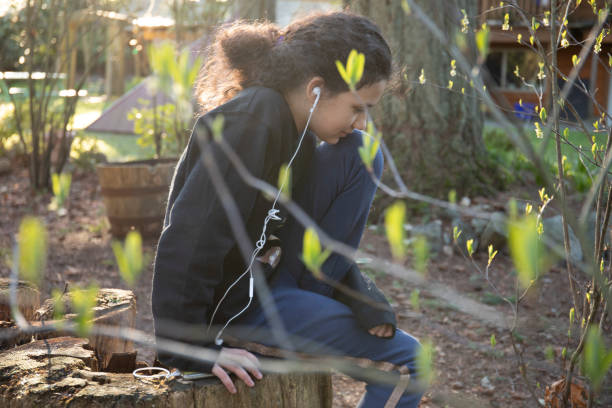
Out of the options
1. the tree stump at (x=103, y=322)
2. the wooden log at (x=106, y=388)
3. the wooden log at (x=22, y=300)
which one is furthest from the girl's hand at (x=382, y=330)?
the wooden log at (x=22, y=300)

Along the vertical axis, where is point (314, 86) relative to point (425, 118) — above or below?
above

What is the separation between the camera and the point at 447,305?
418 cm

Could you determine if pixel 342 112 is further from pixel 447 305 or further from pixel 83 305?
pixel 447 305

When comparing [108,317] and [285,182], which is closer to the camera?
[285,182]

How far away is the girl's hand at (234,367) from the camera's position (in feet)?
6.03

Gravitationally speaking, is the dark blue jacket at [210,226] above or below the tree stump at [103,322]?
above

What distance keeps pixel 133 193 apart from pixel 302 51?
10.6 feet

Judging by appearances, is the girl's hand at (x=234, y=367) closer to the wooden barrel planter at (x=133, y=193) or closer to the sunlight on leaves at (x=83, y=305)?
the sunlight on leaves at (x=83, y=305)

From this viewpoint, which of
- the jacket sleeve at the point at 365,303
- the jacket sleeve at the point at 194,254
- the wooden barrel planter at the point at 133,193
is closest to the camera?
the jacket sleeve at the point at 194,254

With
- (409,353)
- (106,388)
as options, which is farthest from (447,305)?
(106,388)

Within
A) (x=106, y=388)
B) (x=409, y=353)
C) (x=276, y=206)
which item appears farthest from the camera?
(x=276, y=206)

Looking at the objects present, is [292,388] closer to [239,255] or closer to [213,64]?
[239,255]

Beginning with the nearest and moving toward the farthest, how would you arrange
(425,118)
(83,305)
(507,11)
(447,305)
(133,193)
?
(83,305) < (447,305) < (507,11) < (133,193) < (425,118)

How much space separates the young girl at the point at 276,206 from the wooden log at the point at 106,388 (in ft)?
0.20
